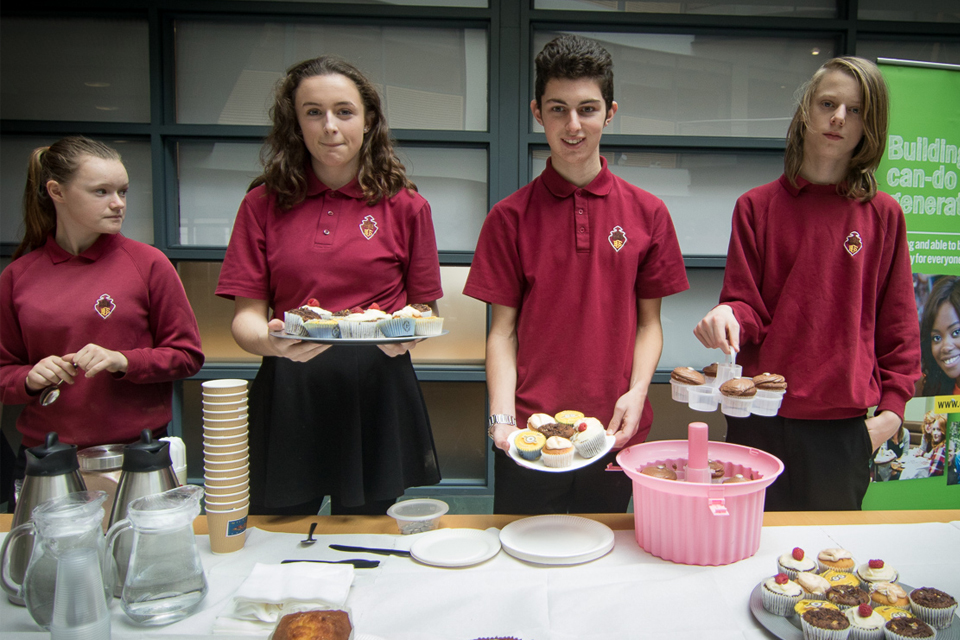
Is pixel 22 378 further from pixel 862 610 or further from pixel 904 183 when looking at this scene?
pixel 904 183

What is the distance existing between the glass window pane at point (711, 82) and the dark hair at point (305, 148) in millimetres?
1887

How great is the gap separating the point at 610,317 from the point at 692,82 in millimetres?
2477

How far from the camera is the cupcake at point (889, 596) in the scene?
1.06m

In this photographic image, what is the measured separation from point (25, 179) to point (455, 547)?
3592 millimetres

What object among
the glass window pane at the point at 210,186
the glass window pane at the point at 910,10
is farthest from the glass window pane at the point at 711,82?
the glass window pane at the point at 210,186

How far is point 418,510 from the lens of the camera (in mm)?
1467

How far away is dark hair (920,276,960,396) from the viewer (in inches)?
114

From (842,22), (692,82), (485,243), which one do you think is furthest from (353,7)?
(842,22)

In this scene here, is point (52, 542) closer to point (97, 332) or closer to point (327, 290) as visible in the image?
point (327, 290)

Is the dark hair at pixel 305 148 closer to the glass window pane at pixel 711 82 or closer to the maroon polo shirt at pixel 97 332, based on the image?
the maroon polo shirt at pixel 97 332

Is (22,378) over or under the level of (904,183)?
under

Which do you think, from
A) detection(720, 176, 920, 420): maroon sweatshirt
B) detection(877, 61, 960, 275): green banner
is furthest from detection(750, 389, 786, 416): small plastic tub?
detection(877, 61, 960, 275): green banner

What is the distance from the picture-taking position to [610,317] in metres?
1.71

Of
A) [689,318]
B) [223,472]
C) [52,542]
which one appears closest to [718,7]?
[689,318]
